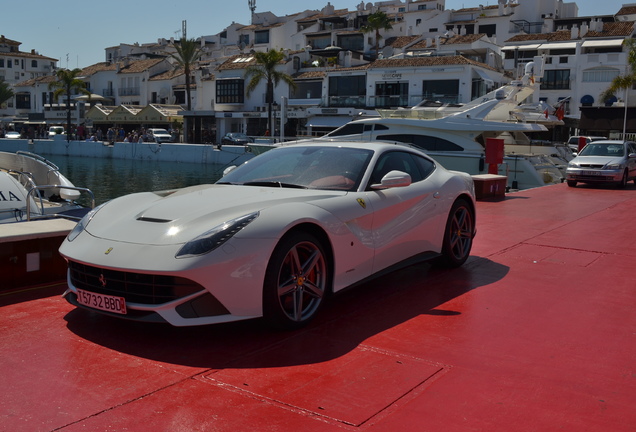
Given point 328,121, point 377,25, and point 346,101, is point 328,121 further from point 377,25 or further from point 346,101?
point 377,25

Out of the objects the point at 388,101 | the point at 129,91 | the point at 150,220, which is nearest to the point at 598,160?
the point at 150,220

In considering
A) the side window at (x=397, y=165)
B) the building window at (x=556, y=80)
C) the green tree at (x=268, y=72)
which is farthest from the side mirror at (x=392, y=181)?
Answer: the building window at (x=556, y=80)

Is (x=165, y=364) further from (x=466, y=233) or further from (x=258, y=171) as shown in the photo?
(x=466, y=233)

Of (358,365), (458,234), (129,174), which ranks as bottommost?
(129,174)

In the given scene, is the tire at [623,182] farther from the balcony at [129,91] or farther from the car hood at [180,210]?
the balcony at [129,91]

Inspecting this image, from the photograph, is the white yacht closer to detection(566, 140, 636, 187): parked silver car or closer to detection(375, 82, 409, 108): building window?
detection(566, 140, 636, 187): parked silver car

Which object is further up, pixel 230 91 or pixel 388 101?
pixel 230 91

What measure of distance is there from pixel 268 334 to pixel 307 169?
1705 millimetres

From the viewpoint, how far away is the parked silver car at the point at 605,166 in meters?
18.4

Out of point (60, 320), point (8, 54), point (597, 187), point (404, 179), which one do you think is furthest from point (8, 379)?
point (8, 54)

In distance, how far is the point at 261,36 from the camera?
88812 millimetres

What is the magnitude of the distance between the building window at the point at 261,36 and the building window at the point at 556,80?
134 feet

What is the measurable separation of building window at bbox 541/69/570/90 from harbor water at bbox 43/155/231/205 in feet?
109

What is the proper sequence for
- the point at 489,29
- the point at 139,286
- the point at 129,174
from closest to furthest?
1. the point at 139,286
2. the point at 129,174
3. the point at 489,29
